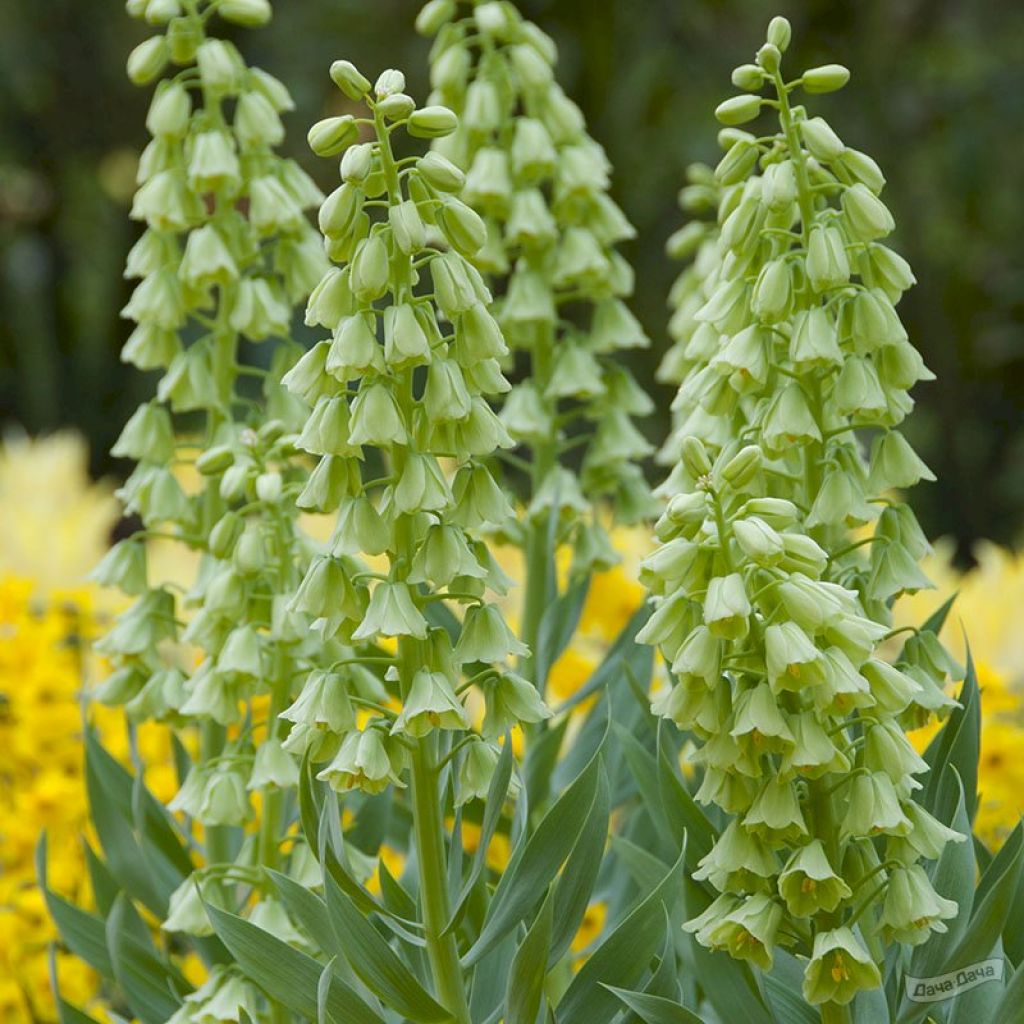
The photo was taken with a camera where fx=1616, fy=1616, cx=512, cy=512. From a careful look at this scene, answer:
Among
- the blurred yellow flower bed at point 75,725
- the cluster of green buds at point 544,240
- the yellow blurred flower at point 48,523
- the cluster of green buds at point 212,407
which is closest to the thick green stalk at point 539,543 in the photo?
the cluster of green buds at point 544,240

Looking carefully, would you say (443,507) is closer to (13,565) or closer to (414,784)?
(414,784)

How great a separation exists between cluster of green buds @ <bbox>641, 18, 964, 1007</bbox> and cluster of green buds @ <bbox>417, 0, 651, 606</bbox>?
1.21ft

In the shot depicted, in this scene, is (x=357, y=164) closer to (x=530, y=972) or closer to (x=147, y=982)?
(x=530, y=972)

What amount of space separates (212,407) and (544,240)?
37 cm

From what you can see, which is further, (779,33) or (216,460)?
(216,460)

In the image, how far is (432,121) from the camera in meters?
0.97

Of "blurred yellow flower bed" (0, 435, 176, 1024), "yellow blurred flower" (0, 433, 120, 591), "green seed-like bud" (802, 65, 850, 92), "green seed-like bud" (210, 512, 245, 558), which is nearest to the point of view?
"green seed-like bud" (802, 65, 850, 92)

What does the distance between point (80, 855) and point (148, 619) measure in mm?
520

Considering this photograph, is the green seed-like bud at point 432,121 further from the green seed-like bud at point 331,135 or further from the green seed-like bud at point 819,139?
the green seed-like bud at point 819,139

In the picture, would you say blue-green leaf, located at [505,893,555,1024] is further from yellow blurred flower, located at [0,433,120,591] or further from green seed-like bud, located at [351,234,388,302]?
yellow blurred flower, located at [0,433,120,591]

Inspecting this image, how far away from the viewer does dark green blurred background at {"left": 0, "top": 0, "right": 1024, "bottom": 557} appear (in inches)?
182

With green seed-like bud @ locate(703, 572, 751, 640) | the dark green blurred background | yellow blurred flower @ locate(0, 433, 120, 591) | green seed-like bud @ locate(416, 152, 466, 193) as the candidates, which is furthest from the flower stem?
the dark green blurred background

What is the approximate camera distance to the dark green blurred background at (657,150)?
4621 mm

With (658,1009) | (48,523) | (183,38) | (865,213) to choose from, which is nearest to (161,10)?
(183,38)
